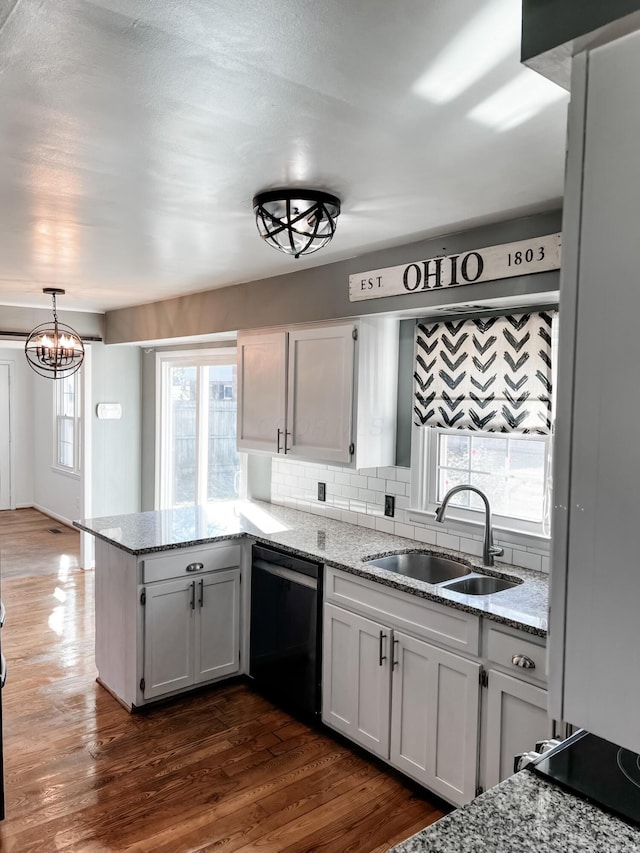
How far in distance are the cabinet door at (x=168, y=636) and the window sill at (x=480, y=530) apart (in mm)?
1282

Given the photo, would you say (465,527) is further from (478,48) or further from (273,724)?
(478,48)

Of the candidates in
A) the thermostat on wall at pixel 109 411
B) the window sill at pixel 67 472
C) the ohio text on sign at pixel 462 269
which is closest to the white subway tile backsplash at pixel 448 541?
the ohio text on sign at pixel 462 269

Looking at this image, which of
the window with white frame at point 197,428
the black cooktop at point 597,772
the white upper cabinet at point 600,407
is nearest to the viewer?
the white upper cabinet at point 600,407

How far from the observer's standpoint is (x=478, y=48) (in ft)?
4.33

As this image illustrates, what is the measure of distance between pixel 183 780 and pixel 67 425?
5.98m

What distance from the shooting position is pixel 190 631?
3.52 meters

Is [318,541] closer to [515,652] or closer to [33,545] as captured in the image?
[515,652]

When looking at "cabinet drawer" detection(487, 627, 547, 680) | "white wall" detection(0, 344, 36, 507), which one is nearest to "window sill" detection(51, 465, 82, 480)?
"white wall" detection(0, 344, 36, 507)

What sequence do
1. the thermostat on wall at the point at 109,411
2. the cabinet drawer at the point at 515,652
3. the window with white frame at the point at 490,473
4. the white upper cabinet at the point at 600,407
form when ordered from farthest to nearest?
the thermostat on wall at the point at 109,411 → the window with white frame at the point at 490,473 → the cabinet drawer at the point at 515,652 → the white upper cabinet at the point at 600,407

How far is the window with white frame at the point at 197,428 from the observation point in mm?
5336

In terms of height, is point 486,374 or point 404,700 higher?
point 486,374

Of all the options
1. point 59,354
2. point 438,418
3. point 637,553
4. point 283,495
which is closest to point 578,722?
point 637,553

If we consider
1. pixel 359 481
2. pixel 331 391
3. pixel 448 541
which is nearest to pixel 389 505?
pixel 359 481

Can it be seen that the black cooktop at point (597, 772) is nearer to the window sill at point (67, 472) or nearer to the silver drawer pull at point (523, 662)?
the silver drawer pull at point (523, 662)
